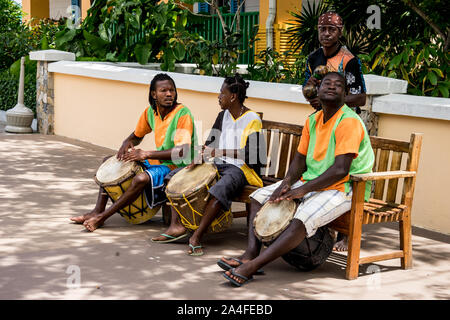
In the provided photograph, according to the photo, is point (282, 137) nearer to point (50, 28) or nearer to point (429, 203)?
point (429, 203)

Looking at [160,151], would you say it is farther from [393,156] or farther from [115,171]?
[393,156]

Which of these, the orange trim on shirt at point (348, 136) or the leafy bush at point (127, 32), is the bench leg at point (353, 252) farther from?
the leafy bush at point (127, 32)

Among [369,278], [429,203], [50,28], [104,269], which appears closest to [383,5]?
[429,203]

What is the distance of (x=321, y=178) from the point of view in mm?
4848

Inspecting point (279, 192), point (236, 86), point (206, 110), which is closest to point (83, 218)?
point (236, 86)

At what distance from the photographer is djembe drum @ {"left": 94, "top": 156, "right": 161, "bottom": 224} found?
239 inches

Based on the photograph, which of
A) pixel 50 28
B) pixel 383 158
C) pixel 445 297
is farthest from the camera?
pixel 50 28

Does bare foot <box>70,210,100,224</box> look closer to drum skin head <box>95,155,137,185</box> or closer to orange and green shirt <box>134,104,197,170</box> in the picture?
drum skin head <box>95,155,137,185</box>

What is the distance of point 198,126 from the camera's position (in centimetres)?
902

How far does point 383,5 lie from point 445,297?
5.71 metres

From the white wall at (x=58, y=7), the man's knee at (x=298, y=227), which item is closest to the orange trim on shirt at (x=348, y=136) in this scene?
the man's knee at (x=298, y=227)

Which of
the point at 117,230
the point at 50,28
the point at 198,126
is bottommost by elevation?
the point at 117,230

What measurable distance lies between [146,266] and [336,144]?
1.63 meters

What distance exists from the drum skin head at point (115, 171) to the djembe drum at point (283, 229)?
156cm
